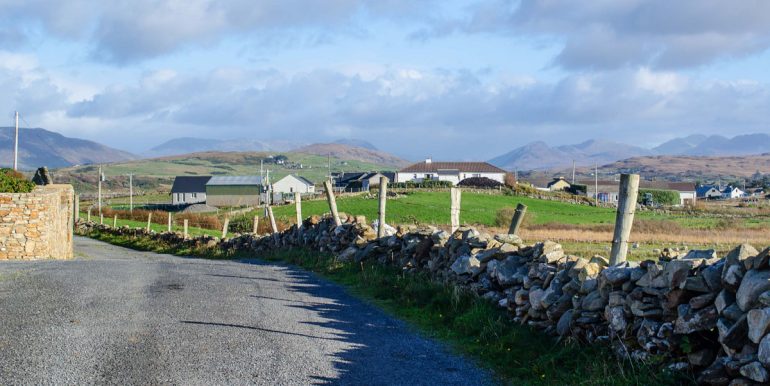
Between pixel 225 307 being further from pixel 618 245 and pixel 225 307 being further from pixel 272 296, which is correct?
pixel 618 245

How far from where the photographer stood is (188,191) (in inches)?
4943

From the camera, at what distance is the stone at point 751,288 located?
6.59 m

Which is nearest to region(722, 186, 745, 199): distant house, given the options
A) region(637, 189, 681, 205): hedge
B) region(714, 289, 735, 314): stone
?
region(637, 189, 681, 205): hedge

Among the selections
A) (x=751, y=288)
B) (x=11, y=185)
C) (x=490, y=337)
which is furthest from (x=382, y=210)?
(x=11, y=185)

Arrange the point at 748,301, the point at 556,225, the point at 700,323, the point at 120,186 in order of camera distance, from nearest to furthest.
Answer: the point at 748,301 → the point at 700,323 → the point at 556,225 → the point at 120,186

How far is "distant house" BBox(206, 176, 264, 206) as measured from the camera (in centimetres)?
11981

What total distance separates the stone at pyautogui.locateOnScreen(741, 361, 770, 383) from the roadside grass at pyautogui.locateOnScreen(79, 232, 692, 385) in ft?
2.67

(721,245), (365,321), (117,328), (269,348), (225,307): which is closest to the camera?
(269,348)

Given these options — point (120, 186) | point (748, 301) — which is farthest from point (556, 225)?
point (120, 186)

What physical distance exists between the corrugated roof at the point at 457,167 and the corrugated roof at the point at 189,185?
143ft

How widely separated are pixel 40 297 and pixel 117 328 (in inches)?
152

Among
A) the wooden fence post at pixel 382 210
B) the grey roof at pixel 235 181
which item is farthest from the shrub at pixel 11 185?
the grey roof at pixel 235 181

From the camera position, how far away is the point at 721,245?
1537 inches

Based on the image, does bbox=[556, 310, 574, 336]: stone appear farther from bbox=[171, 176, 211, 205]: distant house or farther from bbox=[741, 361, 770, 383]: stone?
bbox=[171, 176, 211, 205]: distant house
